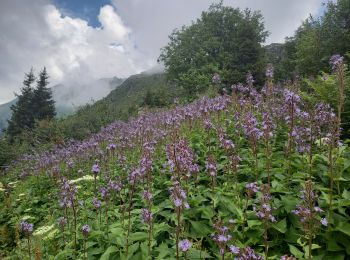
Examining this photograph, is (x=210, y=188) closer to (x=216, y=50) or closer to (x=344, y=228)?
(x=344, y=228)

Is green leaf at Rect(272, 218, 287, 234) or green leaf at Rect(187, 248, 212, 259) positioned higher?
green leaf at Rect(272, 218, 287, 234)

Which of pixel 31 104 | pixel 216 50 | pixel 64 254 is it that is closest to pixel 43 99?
pixel 31 104

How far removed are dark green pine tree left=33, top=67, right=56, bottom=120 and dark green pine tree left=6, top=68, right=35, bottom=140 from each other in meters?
0.78

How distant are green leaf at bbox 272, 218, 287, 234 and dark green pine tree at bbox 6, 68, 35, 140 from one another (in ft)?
150

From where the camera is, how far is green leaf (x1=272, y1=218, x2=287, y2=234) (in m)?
4.02

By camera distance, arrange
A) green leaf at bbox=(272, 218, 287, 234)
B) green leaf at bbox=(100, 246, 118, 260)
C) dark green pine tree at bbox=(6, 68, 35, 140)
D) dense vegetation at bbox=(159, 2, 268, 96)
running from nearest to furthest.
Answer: green leaf at bbox=(100, 246, 118, 260) → green leaf at bbox=(272, 218, 287, 234) → dense vegetation at bbox=(159, 2, 268, 96) → dark green pine tree at bbox=(6, 68, 35, 140)

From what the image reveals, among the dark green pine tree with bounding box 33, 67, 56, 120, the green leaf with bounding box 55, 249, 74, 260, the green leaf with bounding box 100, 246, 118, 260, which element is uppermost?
the dark green pine tree with bounding box 33, 67, 56, 120

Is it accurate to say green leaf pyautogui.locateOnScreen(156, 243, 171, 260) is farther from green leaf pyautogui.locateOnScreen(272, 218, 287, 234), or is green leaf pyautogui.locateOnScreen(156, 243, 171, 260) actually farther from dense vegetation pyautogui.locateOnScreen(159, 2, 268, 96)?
dense vegetation pyautogui.locateOnScreen(159, 2, 268, 96)

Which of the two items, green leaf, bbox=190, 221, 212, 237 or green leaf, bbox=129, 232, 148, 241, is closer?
green leaf, bbox=129, 232, 148, 241

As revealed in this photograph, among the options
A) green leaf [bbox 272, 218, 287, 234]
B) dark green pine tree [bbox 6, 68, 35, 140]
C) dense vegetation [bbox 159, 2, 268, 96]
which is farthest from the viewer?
dark green pine tree [bbox 6, 68, 35, 140]

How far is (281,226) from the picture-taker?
13.4 ft

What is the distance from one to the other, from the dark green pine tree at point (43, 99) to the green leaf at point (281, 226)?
4965 cm

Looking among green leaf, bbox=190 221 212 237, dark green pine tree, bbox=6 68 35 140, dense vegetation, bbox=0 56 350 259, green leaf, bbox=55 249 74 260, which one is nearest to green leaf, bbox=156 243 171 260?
dense vegetation, bbox=0 56 350 259

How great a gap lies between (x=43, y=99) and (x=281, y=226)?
5256 cm
